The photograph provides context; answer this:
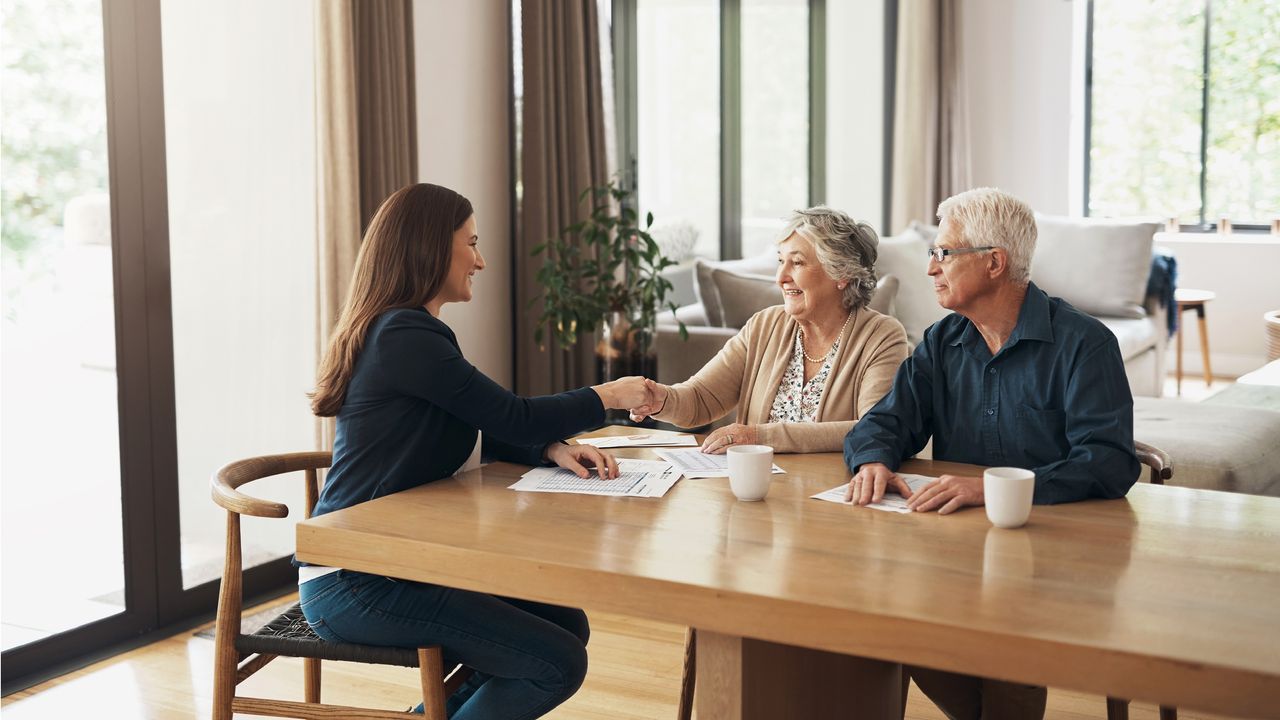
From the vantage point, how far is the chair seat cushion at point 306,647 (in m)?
1.91

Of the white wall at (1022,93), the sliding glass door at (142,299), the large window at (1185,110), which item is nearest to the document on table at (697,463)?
the sliding glass door at (142,299)

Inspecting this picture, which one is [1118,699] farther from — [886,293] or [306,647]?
[886,293]

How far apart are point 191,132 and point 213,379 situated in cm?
71

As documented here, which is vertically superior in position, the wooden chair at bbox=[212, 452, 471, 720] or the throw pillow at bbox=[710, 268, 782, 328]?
the throw pillow at bbox=[710, 268, 782, 328]

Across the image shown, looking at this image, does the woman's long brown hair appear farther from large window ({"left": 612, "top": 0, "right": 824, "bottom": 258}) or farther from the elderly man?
large window ({"left": 612, "top": 0, "right": 824, "bottom": 258})

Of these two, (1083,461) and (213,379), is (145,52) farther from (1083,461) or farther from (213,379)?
(1083,461)

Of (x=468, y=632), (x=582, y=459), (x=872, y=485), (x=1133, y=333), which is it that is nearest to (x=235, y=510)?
(x=468, y=632)

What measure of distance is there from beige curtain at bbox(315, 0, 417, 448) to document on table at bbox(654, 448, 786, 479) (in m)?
1.60

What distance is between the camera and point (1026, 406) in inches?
81.9

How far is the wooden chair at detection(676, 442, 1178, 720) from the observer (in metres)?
2.10

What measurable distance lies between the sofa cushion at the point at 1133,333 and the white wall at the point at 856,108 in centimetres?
188

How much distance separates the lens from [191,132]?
3.33 metres

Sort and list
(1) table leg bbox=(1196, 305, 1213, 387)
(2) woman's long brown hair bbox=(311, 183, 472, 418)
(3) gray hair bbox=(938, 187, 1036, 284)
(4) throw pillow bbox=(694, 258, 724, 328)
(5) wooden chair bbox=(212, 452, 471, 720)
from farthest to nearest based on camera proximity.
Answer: (1) table leg bbox=(1196, 305, 1213, 387), (4) throw pillow bbox=(694, 258, 724, 328), (3) gray hair bbox=(938, 187, 1036, 284), (2) woman's long brown hair bbox=(311, 183, 472, 418), (5) wooden chair bbox=(212, 452, 471, 720)

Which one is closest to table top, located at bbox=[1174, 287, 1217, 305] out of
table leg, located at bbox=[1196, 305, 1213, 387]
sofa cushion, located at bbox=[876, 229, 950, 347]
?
table leg, located at bbox=[1196, 305, 1213, 387]
